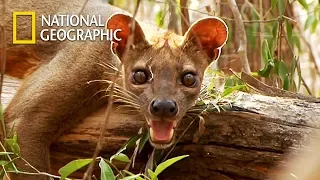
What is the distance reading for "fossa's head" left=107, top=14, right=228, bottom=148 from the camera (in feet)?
6.79

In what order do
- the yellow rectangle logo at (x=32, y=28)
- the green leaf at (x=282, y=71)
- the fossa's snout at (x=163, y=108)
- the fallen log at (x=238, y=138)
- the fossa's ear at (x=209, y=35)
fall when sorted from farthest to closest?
the green leaf at (x=282, y=71) → the yellow rectangle logo at (x=32, y=28) → the fossa's ear at (x=209, y=35) → the fallen log at (x=238, y=138) → the fossa's snout at (x=163, y=108)

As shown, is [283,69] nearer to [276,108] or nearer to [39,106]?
[276,108]

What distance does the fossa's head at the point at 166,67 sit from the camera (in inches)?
81.5

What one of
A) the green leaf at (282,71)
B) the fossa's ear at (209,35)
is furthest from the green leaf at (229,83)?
the green leaf at (282,71)

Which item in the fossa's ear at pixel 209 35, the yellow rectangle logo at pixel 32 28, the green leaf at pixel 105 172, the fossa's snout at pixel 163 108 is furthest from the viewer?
the yellow rectangle logo at pixel 32 28

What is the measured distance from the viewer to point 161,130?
209cm

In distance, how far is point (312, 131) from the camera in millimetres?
2115

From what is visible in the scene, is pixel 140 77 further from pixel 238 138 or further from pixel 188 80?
pixel 238 138

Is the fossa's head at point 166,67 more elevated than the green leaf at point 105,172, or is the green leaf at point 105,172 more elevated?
the fossa's head at point 166,67

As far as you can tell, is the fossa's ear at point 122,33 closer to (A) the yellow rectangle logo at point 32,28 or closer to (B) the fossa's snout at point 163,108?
(B) the fossa's snout at point 163,108

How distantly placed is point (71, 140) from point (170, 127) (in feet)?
1.62

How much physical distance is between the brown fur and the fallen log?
0.41 feet

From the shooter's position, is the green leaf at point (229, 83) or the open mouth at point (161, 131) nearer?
the open mouth at point (161, 131)

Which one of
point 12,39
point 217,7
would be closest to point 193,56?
point 12,39
